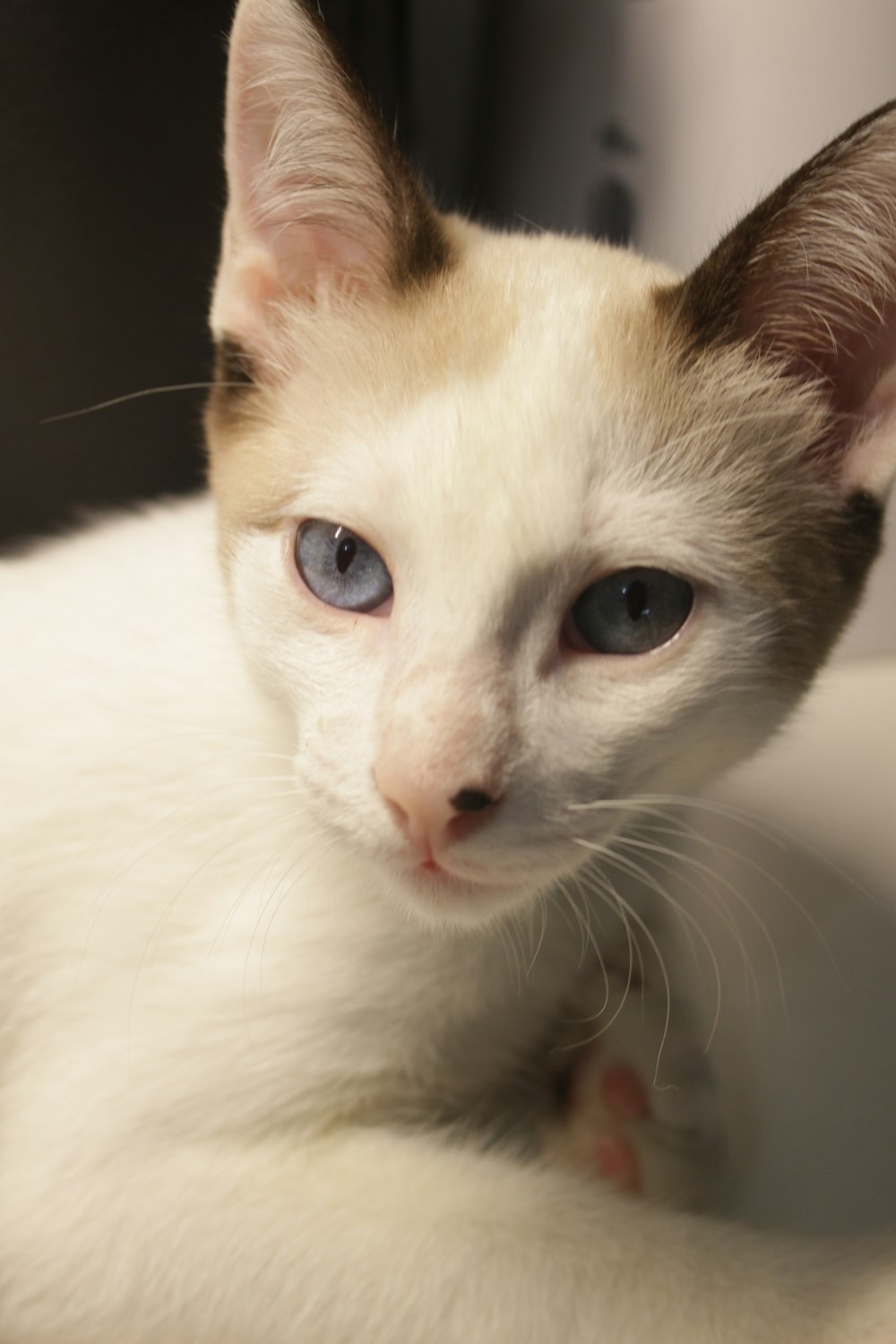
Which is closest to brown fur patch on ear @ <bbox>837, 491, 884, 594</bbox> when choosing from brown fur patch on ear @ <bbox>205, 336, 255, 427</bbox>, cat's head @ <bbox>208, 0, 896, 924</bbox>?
cat's head @ <bbox>208, 0, 896, 924</bbox>

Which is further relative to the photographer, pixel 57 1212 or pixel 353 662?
pixel 57 1212

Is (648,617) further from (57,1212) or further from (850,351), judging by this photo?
(57,1212)

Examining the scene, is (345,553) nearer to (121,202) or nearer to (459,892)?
(459,892)

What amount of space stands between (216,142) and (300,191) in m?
0.74

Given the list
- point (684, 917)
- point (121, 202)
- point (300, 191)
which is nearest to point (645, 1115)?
point (684, 917)

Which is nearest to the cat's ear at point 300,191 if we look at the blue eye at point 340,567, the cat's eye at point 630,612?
the blue eye at point 340,567

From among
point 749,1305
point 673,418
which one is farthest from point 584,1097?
point 673,418

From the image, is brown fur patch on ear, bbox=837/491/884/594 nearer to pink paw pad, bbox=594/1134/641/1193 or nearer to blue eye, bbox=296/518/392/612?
blue eye, bbox=296/518/392/612

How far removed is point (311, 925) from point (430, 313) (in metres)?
0.51

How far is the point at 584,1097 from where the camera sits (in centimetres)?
105

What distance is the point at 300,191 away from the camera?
2.71ft

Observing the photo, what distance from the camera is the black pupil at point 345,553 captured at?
0.76m

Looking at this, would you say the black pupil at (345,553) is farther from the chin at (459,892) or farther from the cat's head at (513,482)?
the chin at (459,892)

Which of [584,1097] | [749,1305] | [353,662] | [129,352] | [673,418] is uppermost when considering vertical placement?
[673,418]
